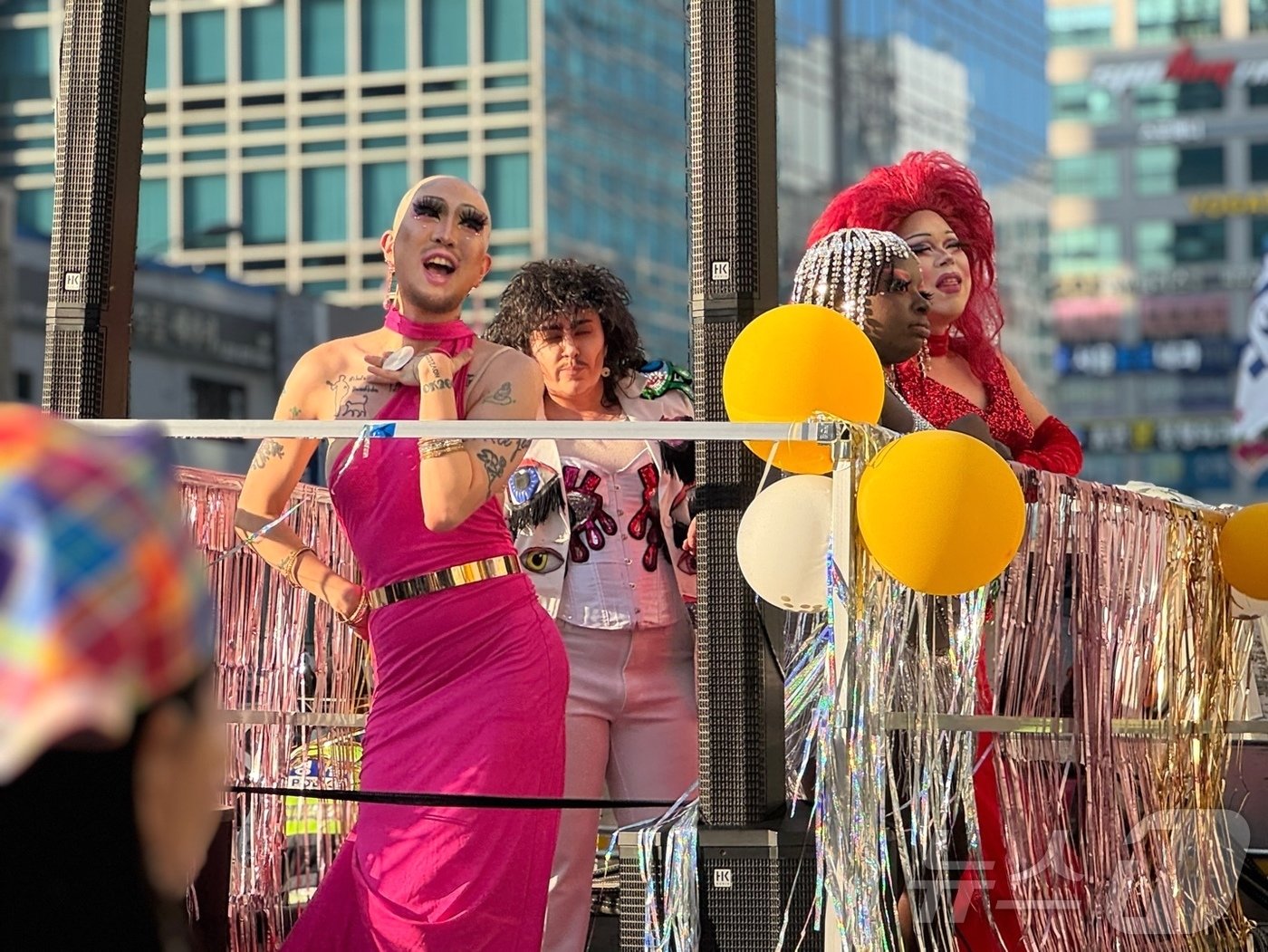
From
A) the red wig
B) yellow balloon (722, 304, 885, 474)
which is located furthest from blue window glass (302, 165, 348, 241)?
yellow balloon (722, 304, 885, 474)

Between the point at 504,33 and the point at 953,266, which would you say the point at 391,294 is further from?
the point at 504,33

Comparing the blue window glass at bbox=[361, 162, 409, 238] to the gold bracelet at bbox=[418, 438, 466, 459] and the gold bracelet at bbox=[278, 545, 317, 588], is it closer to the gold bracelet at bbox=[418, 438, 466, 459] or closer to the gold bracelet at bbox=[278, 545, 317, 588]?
the gold bracelet at bbox=[278, 545, 317, 588]

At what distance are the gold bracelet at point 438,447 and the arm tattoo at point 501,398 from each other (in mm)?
224

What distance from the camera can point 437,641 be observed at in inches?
143

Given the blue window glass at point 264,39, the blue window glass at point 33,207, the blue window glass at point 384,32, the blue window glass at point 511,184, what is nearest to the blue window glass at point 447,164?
the blue window glass at point 511,184

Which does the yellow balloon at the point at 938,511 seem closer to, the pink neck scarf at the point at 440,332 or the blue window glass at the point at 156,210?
the pink neck scarf at the point at 440,332

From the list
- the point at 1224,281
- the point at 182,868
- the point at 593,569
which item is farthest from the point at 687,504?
the point at 1224,281

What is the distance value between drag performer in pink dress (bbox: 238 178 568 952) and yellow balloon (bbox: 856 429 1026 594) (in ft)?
2.51

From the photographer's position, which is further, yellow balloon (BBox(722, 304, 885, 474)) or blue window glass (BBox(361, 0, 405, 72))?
blue window glass (BBox(361, 0, 405, 72))

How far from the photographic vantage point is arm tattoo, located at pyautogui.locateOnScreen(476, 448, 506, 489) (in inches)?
141

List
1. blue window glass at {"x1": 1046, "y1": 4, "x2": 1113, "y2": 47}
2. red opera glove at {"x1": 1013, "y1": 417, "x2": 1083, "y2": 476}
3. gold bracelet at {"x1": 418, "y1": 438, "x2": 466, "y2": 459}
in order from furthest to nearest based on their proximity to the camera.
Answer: blue window glass at {"x1": 1046, "y1": 4, "x2": 1113, "y2": 47} < red opera glove at {"x1": 1013, "y1": 417, "x2": 1083, "y2": 476} < gold bracelet at {"x1": 418, "y1": 438, "x2": 466, "y2": 459}

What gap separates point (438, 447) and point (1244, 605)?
1.77m

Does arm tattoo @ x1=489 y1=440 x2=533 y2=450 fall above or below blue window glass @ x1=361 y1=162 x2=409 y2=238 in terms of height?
below

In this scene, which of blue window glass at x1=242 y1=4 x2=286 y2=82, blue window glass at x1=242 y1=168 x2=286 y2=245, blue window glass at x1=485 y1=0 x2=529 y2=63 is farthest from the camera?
blue window glass at x1=242 y1=168 x2=286 y2=245
